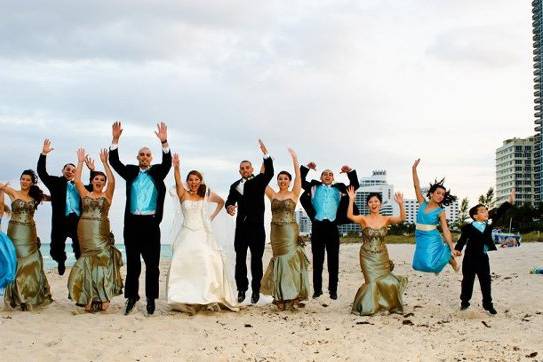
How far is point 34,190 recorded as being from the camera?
10.8 meters

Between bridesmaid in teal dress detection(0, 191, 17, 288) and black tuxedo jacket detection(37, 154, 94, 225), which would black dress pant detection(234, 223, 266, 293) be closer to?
black tuxedo jacket detection(37, 154, 94, 225)

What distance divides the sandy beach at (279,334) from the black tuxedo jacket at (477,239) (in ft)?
3.24

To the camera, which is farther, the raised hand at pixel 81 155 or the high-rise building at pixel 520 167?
the high-rise building at pixel 520 167

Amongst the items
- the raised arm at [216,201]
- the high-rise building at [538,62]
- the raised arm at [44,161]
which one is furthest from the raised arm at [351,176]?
the high-rise building at [538,62]

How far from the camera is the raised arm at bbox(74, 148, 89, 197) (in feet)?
32.9

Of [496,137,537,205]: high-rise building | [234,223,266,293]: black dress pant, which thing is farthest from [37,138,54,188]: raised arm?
[496,137,537,205]: high-rise building

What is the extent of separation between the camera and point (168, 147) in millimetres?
9859

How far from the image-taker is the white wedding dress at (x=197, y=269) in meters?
9.90

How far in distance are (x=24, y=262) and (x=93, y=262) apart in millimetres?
1394

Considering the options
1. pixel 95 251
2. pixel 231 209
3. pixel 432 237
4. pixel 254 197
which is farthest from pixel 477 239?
pixel 95 251

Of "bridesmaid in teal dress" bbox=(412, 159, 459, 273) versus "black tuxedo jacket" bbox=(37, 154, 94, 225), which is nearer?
"bridesmaid in teal dress" bbox=(412, 159, 459, 273)

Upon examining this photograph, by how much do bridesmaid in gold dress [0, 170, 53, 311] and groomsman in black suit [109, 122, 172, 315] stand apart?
1862 millimetres

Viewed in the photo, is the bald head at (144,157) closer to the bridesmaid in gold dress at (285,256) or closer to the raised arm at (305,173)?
the bridesmaid in gold dress at (285,256)

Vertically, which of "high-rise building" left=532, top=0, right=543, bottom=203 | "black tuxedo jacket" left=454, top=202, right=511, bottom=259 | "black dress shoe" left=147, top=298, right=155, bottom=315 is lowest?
"black dress shoe" left=147, top=298, right=155, bottom=315
